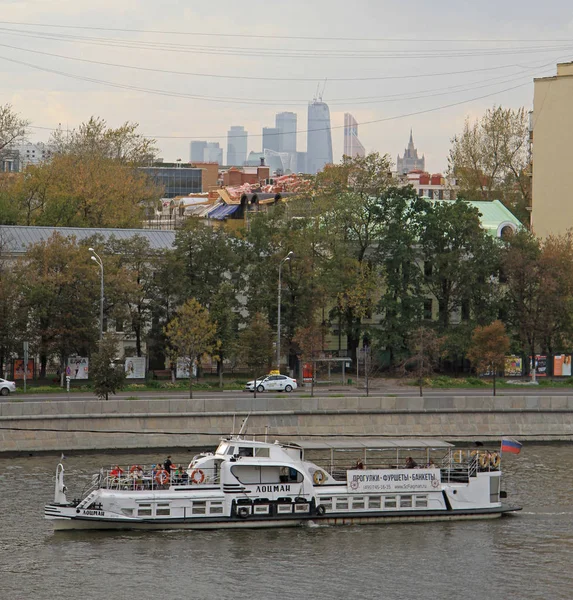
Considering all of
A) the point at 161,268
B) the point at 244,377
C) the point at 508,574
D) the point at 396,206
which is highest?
the point at 396,206

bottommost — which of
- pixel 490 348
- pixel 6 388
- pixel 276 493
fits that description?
pixel 276 493

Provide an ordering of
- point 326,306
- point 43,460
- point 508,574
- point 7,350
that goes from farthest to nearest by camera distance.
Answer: point 326,306
point 7,350
point 43,460
point 508,574

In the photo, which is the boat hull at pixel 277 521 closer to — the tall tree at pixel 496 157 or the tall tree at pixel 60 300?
the tall tree at pixel 60 300

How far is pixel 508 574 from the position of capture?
3881 cm

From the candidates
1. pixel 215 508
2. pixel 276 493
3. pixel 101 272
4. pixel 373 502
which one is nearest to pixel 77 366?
pixel 101 272

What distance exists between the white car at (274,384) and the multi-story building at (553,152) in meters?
36.7

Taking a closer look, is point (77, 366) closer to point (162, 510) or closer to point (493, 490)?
point (162, 510)

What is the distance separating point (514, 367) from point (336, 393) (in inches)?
641

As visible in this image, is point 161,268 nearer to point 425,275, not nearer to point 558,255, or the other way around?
point 425,275

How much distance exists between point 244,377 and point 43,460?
80.7 feet

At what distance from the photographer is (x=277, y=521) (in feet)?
147

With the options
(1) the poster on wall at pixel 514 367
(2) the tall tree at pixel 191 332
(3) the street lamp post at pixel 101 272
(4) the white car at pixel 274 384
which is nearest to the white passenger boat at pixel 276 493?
(4) the white car at pixel 274 384

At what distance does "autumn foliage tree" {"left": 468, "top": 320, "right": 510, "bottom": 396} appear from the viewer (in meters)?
74.9

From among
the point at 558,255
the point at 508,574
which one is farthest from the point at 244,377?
the point at 508,574
